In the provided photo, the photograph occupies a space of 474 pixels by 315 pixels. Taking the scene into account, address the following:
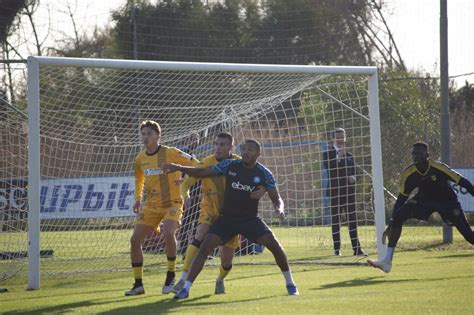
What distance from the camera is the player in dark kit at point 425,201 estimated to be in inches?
561

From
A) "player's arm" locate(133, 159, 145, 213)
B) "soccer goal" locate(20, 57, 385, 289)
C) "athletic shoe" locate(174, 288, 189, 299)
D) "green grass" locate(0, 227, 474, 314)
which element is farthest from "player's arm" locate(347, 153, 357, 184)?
"athletic shoe" locate(174, 288, 189, 299)

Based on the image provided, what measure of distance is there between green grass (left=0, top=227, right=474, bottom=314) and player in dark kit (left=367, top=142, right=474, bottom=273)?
0.53 metres

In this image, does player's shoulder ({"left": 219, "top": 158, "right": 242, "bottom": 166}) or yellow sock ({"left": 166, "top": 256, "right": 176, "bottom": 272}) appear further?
yellow sock ({"left": 166, "top": 256, "right": 176, "bottom": 272})

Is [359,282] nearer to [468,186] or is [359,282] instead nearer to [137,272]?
[468,186]

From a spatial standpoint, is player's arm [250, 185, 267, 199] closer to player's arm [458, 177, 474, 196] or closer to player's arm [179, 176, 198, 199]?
player's arm [179, 176, 198, 199]

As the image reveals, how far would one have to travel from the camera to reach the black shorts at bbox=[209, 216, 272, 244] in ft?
39.4

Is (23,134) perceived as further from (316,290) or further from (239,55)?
(239,55)

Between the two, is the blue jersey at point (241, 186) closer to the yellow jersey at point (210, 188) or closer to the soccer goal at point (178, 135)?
the yellow jersey at point (210, 188)

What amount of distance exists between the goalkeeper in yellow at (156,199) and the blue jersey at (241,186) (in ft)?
4.55

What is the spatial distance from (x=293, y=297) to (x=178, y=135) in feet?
25.7

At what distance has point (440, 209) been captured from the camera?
1436 cm

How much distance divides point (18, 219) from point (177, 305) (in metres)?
6.41

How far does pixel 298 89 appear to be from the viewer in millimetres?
17703

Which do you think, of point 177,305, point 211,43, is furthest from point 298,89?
point 211,43
